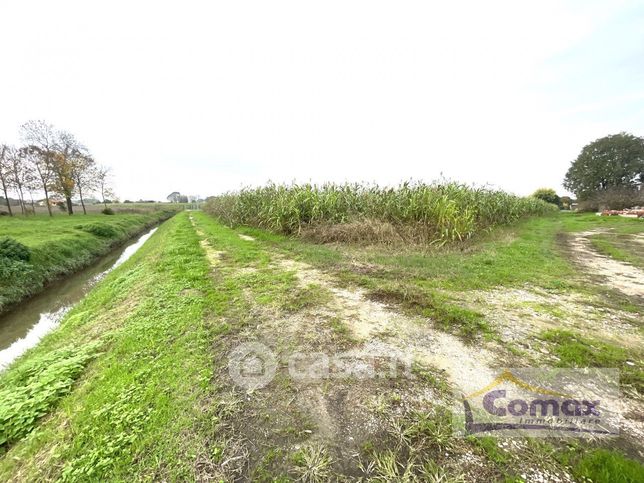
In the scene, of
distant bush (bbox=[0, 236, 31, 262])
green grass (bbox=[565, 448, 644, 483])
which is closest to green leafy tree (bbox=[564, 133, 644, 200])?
green grass (bbox=[565, 448, 644, 483])

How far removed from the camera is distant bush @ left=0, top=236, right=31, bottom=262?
8.24 m

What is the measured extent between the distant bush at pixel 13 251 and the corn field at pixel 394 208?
8.20 m

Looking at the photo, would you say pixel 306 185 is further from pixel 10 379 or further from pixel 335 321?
pixel 10 379

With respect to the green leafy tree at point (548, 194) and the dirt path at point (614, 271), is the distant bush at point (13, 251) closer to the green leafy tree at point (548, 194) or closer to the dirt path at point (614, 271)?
the dirt path at point (614, 271)

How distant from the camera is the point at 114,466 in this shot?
168 cm

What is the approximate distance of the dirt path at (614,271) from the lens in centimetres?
434

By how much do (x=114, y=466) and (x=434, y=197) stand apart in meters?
9.06

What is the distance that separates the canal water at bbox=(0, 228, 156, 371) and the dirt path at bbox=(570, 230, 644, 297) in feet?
34.5

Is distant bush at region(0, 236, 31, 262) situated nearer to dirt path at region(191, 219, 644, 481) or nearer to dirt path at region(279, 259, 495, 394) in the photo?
dirt path at region(191, 219, 644, 481)

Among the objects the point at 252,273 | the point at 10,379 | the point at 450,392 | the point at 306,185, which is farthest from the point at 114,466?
the point at 306,185

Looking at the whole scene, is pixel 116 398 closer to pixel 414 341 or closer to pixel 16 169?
pixel 414 341

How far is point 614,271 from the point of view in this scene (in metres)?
5.28

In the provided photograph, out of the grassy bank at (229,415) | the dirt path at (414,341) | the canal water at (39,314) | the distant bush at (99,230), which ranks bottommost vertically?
the canal water at (39,314)

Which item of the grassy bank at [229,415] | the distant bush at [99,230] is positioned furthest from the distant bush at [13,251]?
the distant bush at [99,230]
